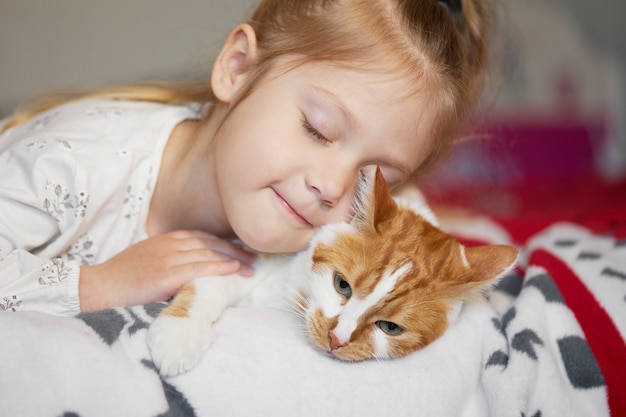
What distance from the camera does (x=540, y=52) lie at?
13.3 feet

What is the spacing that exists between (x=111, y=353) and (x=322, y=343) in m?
0.33

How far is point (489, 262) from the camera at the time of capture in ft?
3.59

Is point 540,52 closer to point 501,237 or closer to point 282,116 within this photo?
point 501,237

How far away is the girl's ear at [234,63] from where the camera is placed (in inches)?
51.8

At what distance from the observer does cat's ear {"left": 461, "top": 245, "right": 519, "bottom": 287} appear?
3.53 feet

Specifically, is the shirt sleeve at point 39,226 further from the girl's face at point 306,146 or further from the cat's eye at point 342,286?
the cat's eye at point 342,286

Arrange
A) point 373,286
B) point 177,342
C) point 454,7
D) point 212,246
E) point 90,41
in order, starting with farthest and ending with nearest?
point 90,41, point 454,7, point 212,246, point 373,286, point 177,342

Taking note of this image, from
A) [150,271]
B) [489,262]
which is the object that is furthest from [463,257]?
[150,271]

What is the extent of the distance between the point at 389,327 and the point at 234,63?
Result: 67 cm

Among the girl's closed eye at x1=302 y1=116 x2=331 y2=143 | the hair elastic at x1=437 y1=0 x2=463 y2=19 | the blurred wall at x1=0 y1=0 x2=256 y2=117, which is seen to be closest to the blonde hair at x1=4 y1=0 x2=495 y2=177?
the hair elastic at x1=437 y1=0 x2=463 y2=19

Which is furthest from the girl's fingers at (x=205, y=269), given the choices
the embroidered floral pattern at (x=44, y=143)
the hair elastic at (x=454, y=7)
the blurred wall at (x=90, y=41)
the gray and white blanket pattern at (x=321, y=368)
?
the blurred wall at (x=90, y=41)

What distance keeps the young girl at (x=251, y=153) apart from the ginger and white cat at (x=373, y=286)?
0.28 feet

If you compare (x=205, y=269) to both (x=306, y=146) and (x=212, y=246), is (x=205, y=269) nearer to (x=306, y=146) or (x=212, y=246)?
(x=212, y=246)

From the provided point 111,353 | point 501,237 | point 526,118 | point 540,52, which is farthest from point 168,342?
point 540,52
